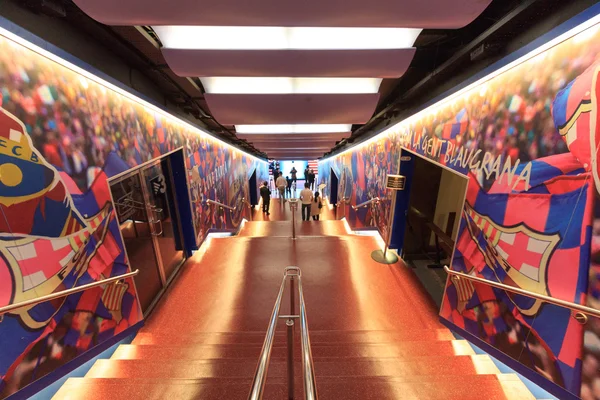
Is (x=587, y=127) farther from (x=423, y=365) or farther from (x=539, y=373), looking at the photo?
(x=423, y=365)

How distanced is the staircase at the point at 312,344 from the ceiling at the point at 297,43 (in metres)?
2.50

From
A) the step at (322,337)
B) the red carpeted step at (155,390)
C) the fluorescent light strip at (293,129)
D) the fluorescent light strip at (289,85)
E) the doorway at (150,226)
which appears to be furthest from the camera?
the fluorescent light strip at (293,129)

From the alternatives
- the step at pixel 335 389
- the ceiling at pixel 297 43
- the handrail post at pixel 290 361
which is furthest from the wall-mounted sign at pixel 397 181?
the handrail post at pixel 290 361

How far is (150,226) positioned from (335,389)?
2995mm

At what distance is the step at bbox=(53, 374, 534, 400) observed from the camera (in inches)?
69.9

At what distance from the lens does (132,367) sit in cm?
216

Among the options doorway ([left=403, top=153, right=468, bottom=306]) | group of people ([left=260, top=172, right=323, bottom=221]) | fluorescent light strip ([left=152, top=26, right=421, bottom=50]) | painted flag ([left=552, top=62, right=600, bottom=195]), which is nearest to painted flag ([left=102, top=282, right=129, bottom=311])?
fluorescent light strip ([left=152, top=26, right=421, bottom=50])

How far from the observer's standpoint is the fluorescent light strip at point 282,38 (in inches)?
78.5

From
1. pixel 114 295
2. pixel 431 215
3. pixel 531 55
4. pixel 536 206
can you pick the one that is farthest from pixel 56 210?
pixel 431 215

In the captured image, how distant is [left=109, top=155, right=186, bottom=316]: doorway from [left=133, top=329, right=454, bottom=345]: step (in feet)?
1.61

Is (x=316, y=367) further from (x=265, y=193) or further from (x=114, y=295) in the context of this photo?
(x=265, y=193)

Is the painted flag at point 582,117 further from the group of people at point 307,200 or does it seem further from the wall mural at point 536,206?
the group of people at point 307,200

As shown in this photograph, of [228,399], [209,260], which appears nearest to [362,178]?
[209,260]

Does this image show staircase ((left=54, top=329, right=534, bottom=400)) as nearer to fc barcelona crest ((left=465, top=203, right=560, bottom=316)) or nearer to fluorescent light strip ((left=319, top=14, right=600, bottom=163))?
fc barcelona crest ((left=465, top=203, right=560, bottom=316))
